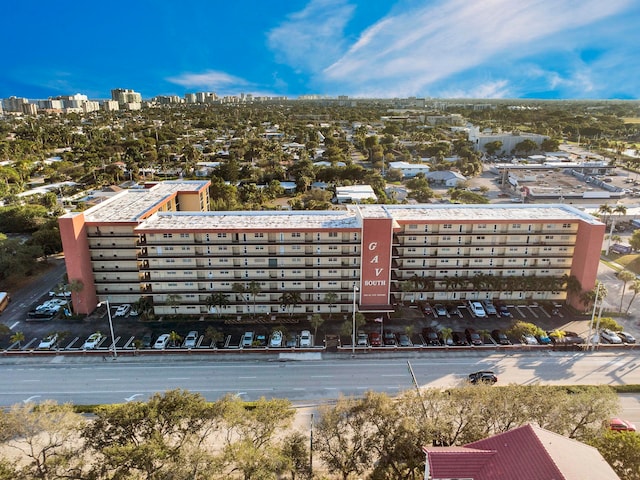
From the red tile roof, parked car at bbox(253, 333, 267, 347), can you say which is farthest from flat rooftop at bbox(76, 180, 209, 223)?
the red tile roof

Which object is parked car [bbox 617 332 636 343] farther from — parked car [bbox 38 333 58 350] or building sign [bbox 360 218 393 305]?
parked car [bbox 38 333 58 350]

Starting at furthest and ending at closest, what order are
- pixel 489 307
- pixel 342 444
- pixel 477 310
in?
pixel 489 307 < pixel 477 310 < pixel 342 444

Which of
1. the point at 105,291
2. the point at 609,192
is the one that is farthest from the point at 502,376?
the point at 609,192

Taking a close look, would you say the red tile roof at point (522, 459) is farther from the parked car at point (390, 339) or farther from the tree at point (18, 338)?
the tree at point (18, 338)

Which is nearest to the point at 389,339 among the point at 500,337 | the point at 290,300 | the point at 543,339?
the point at 500,337

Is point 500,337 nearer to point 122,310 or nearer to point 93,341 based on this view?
point 93,341

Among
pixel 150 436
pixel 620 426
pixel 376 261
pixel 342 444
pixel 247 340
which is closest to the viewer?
pixel 342 444

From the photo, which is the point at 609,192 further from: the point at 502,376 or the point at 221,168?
the point at 221,168
